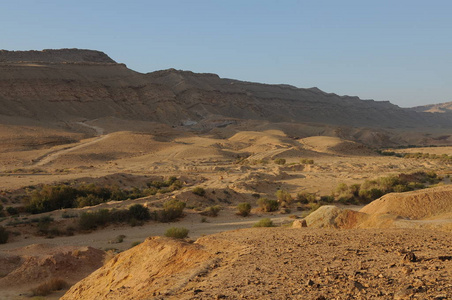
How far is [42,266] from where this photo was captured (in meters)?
11.0

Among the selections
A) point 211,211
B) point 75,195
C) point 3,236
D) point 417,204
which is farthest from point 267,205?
point 3,236

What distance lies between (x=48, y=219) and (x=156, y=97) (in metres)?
66.9

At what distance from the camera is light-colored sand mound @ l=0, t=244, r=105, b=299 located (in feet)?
34.0

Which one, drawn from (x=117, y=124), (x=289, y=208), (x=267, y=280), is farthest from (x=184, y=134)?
(x=267, y=280)

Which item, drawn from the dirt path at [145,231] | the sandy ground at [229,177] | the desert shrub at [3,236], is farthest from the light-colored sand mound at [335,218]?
the desert shrub at [3,236]

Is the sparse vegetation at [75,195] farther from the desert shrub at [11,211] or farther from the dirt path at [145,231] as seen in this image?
the dirt path at [145,231]

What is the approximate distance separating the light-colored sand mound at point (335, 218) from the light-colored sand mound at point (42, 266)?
5.91m

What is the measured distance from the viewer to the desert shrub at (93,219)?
17547 millimetres

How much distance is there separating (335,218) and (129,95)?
72.8m

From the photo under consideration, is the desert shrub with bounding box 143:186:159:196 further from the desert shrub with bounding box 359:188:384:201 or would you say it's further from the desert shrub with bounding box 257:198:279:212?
the desert shrub with bounding box 359:188:384:201

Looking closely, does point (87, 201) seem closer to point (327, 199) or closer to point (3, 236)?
point (3, 236)

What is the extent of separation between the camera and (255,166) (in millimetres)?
39281

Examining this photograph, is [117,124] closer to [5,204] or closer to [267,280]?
[5,204]

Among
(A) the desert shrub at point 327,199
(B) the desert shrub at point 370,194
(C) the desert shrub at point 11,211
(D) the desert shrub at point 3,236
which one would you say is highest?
(B) the desert shrub at point 370,194
